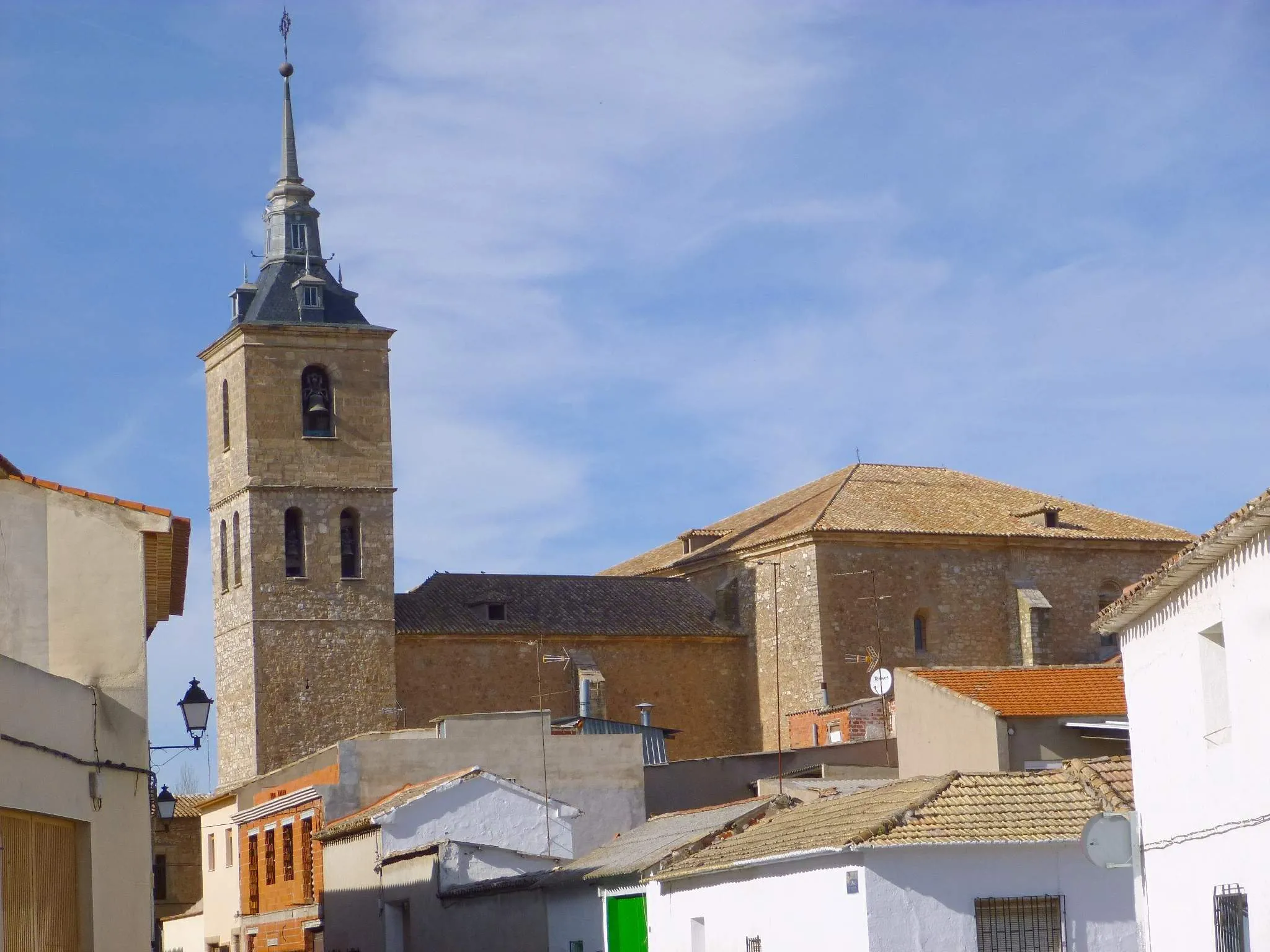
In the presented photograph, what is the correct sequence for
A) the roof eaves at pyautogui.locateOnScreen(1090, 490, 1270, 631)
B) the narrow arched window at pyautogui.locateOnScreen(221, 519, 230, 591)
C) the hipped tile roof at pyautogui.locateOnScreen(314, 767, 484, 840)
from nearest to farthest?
the roof eaves at pyautogui.locateOnScreen(1090, 490, 1270, 631)
the hipped tile roof at pyautogui.locateOnScreen(314, 767, 484, 840)
the narrow arched window at pyautogui.locateOnScreen(221, 519, 230, 591)

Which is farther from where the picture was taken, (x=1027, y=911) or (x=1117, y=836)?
(x=1027, y=911)

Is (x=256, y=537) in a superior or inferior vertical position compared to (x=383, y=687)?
superior

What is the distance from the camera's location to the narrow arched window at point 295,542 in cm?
4666

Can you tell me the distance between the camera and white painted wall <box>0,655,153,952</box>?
14.4 metres

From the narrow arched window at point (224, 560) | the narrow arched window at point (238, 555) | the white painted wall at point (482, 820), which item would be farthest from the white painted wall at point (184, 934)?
the white painted wall at point (482, 820)

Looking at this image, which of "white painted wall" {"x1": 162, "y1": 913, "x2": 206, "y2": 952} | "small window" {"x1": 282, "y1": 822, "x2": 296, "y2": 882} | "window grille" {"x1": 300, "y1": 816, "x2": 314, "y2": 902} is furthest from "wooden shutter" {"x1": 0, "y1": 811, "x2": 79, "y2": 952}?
"white painted wall" {"x1": 162, "y1": 913, "x2": 206, "y2": 952}

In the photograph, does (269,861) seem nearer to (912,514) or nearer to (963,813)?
(963,813)

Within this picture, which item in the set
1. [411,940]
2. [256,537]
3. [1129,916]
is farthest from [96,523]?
[256,537]

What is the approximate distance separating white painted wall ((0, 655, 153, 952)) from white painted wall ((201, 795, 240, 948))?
19437 mm

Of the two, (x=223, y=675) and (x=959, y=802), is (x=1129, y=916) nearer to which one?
(x=959, y=802)

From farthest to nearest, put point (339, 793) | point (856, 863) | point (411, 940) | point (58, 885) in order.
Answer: point (339, 793), point (411, 940), point (856, 863), point (58, 885)

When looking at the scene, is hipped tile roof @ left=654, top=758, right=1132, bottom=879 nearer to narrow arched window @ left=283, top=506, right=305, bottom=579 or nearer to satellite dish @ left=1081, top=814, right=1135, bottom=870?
satellite dish @ left=1081, top=814, right=1135, bottom=870

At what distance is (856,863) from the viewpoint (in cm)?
1934

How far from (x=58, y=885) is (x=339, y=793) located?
54.5 ft
